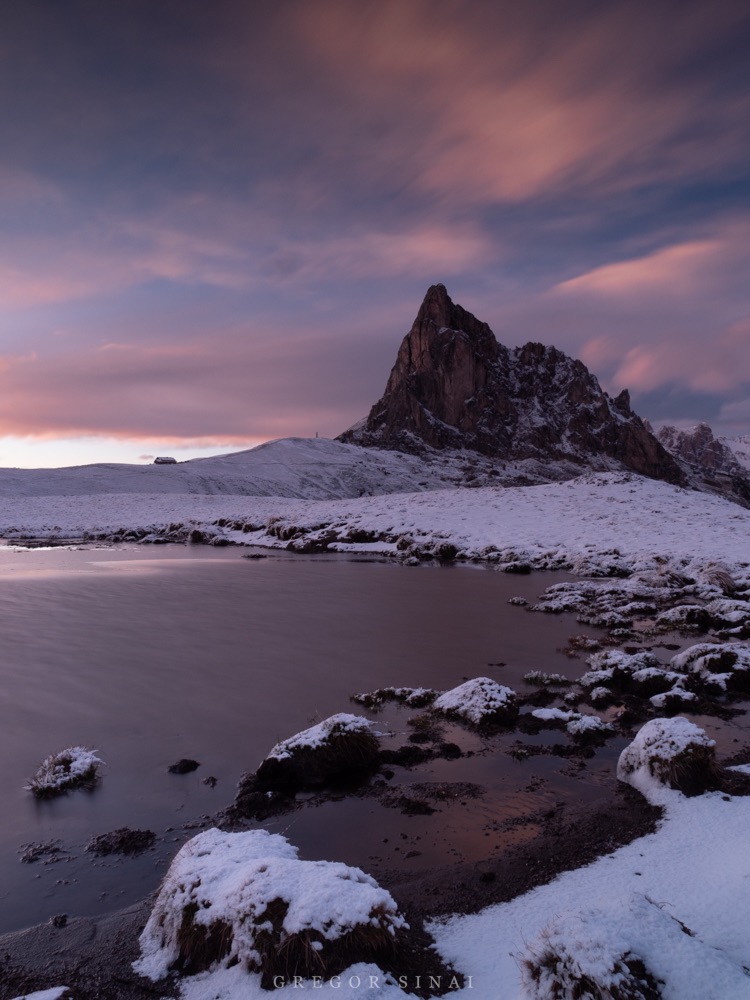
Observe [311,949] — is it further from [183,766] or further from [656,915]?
[183,766]

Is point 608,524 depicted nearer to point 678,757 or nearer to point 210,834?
point 678,757

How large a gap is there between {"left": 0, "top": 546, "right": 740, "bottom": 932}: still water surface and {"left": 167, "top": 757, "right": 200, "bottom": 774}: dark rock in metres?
0.10

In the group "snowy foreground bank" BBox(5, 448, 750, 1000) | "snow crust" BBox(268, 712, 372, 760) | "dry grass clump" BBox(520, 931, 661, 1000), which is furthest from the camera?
"snow crust" BBox(268, 712, 372, 760)

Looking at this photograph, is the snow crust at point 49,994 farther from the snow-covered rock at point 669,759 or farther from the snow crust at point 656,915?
the snow-covered rock at point 669,759

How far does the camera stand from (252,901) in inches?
161

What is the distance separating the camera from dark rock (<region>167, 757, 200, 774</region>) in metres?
7.23

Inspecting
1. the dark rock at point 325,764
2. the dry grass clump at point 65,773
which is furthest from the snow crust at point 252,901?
the dry grass clump at point 65,773

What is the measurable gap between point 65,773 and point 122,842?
1.68m

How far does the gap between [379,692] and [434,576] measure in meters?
15.6

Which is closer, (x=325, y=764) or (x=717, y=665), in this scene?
(x=325, y=764)

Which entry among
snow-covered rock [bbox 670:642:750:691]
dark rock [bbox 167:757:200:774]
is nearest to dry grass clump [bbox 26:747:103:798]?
dark rock [bbox 167:757:200:774]

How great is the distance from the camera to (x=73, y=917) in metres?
4.73

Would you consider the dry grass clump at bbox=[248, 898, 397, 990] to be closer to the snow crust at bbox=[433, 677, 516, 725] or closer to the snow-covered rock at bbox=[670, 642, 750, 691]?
the snow crust at bbox=[433, 677, 516, 725]

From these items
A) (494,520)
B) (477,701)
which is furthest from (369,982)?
(494,520)
